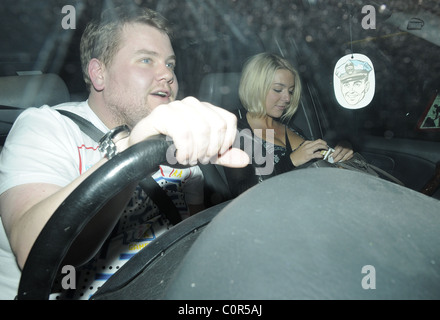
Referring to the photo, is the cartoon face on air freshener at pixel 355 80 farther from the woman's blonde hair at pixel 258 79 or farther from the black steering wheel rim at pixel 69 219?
the black steering wheel rim at pixel 69 219

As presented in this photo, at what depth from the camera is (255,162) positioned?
6.71 feet

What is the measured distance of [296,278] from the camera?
396 mm

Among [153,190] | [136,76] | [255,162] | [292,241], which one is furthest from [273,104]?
[292,241]

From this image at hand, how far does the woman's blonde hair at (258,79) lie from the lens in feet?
9.06

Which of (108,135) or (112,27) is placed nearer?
(108,135)

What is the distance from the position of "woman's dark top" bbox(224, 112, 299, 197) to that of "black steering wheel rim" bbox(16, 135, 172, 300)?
1082mm

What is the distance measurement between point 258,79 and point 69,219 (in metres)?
2.49

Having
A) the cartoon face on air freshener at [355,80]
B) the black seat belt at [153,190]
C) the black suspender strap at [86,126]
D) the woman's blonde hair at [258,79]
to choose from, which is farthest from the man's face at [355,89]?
the black suspender strap at [86,126]

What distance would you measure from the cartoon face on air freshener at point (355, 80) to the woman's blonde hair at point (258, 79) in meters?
0.72

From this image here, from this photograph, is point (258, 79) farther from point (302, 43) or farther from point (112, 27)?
point (112, 27)

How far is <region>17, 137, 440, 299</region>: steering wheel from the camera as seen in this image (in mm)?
395
